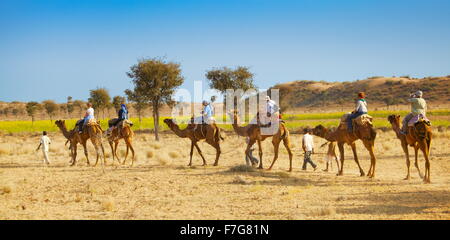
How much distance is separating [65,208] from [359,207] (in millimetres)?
6781

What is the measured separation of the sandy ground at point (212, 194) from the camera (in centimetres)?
967

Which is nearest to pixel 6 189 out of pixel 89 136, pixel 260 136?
pixel 89 136

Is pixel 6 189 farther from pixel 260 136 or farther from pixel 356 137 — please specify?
pixel 356 137

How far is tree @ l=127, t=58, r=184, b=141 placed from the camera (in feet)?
122

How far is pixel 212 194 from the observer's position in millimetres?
12148

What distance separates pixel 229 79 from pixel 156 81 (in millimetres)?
9087

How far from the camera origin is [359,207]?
10.1 meters

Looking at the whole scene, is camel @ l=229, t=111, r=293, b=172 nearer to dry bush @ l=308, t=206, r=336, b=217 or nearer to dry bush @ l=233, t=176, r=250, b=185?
dry bush @ l=233, t=176, r=250, b=185

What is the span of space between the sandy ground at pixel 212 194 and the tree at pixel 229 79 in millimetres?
25534

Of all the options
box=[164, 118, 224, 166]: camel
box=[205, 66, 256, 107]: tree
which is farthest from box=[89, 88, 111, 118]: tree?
box=[164, 118, 224, 166]: camel

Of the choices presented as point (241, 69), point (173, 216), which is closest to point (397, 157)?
point (173, 216)

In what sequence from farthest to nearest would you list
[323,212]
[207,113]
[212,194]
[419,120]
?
[207,113] < [419,120] < [212,194] < [323,212]

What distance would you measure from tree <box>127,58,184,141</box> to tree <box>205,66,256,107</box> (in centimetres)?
647
